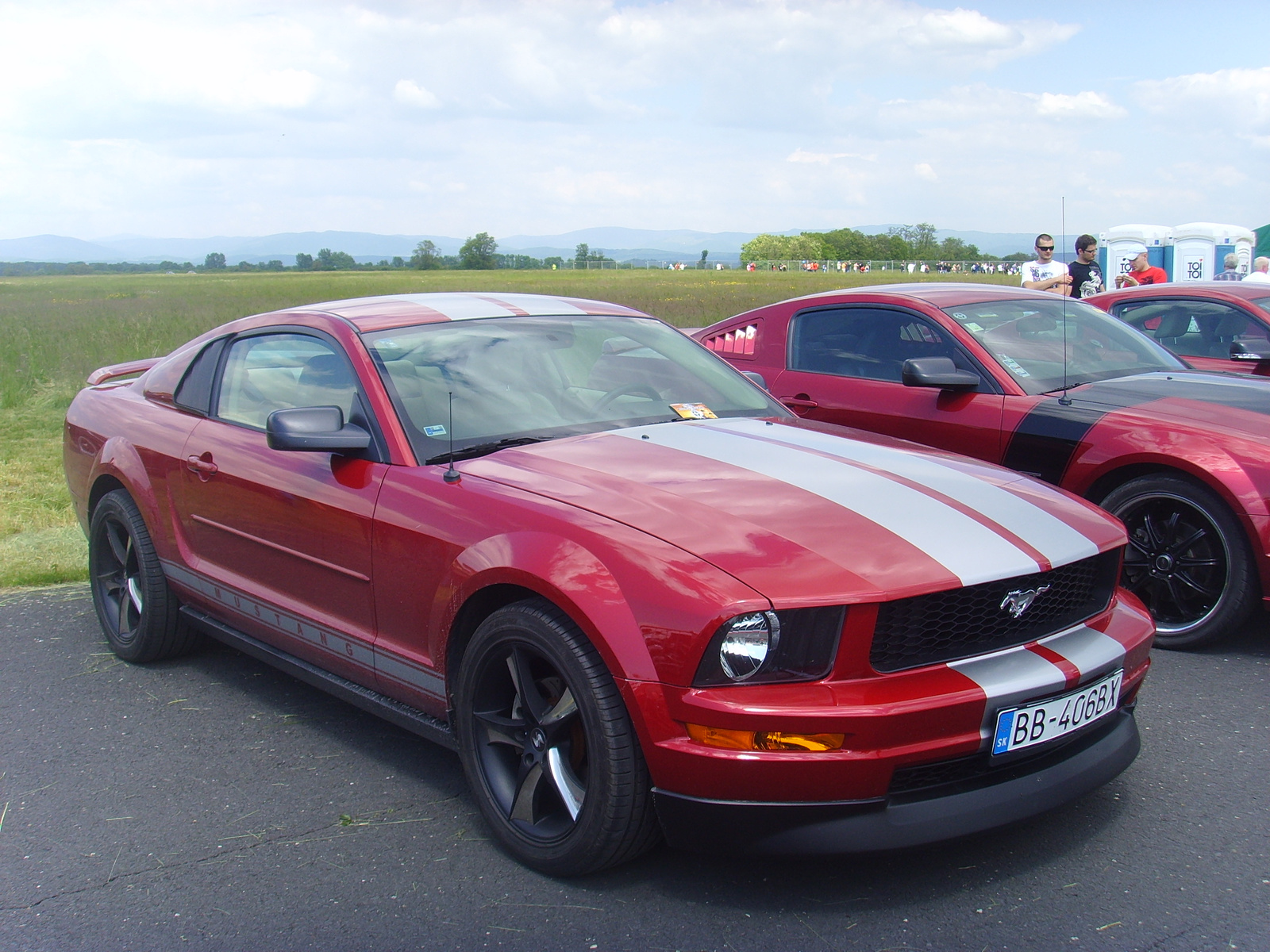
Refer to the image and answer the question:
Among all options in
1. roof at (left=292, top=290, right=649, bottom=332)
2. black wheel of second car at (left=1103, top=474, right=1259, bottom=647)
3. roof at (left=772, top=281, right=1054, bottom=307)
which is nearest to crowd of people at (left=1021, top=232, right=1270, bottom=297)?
roof at (left=772, top=281, right=1054, bottom=307)

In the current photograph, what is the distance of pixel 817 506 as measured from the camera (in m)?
2.86

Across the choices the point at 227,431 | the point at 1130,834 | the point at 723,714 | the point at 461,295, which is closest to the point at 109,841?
the point at 227,431

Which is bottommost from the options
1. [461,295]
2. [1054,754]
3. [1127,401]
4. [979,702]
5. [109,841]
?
[109,841]

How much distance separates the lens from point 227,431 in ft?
13.6

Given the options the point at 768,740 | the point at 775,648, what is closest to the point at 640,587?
the point at 775,648

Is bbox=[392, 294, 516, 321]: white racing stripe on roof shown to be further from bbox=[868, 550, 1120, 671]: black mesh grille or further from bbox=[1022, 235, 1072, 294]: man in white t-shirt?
bbox=[1022, 235, 1072, 294]: man in white t-shirt

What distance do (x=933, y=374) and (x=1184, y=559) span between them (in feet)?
4.45

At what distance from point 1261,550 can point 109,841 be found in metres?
4.19

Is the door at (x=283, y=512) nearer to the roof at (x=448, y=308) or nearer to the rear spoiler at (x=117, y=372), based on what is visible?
the roof at (x=448, y=308)

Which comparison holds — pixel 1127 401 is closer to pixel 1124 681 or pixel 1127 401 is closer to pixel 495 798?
pixel 1124 681

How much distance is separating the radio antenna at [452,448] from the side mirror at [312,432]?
0.85 feet

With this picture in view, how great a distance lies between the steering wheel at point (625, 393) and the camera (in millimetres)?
3791

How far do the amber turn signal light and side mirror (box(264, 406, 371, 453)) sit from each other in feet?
5.00

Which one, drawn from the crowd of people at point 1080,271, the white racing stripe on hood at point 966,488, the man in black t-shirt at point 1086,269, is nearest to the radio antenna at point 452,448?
the white racing stripe on hood at point 966,488
